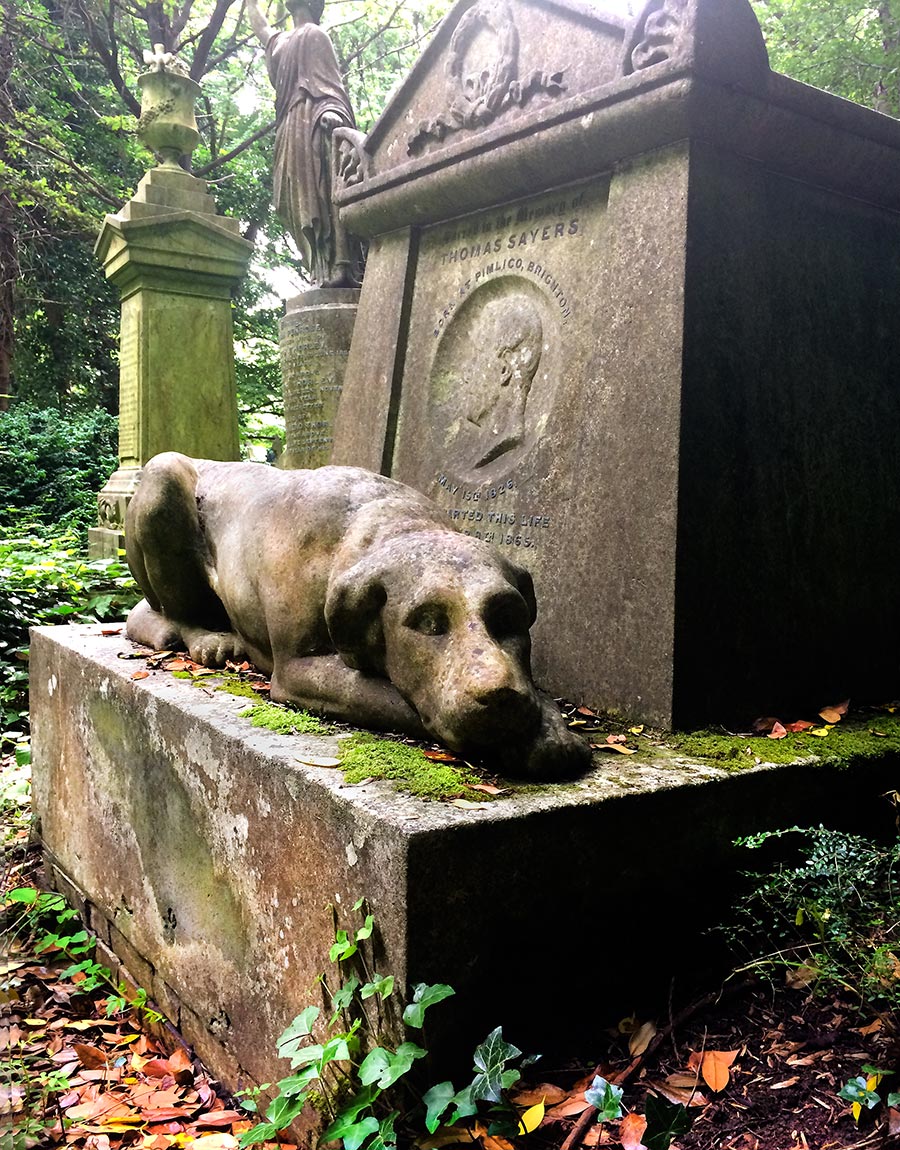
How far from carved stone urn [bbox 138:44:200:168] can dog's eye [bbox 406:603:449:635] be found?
382 inches

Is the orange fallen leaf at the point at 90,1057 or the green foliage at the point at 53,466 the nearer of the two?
the orange fallen leaf at the point at 90,1057

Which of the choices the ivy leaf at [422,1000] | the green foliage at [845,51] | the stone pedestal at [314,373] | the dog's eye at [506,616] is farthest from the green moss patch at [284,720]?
the green foliage at [845,51]

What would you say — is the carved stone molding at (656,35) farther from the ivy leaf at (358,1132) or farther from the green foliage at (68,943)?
the green foliage at (68,943)

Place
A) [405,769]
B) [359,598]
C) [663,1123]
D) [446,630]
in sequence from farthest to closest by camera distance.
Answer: [359,598] < [446,630] < [405,769] < [663,1123]

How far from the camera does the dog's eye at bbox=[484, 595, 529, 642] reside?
2.29 metres

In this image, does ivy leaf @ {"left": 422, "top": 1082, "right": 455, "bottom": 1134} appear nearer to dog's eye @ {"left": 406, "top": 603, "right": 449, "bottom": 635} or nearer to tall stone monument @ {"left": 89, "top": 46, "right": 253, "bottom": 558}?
dog's eye @ {"left": 406, "top": 603, "right": 449, "bottom": 635}

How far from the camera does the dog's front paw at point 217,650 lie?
137 inches

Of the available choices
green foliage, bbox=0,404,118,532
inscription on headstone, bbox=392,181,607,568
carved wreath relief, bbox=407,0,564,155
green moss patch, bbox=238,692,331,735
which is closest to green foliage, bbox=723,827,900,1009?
green moss patch, bbox=238,692,331,735

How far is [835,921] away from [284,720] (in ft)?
4.82

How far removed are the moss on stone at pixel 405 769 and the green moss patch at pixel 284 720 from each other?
0.63ft

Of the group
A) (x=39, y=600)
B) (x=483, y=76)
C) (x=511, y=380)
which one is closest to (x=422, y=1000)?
(x=511, y=380)

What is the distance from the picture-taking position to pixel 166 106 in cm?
1019

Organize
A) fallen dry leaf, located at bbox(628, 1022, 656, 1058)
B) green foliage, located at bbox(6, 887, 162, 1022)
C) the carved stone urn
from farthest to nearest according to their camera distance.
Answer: the carved stone urn
green foliage, located at bbox(6, 887, 162, 1022)
fallen dry leaf, located at bbox(628, 1022, 656, 1058)

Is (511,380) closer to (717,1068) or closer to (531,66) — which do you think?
(531,66)
